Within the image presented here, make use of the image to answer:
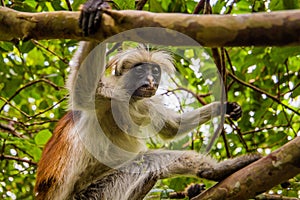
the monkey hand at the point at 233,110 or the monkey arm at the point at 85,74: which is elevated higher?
the monkey arm at the point at 85,74

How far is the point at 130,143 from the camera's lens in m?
5.62

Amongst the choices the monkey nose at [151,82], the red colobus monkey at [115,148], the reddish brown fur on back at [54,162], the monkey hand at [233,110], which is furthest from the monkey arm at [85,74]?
the monkey hand at [233,110]

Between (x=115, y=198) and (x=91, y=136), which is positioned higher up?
(x=91, y=136)

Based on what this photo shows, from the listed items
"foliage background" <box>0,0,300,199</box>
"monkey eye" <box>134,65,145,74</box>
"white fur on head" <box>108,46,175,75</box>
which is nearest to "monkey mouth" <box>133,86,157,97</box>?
"monkey eye" <box>134,65,145,74</box>

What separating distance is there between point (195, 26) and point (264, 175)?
4.21 ft

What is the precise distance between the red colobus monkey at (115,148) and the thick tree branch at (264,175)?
3.39 feet

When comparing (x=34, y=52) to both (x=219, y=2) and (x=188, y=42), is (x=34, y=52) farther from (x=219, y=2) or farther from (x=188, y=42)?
(x=188, y=42)

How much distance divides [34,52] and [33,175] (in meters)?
1.68

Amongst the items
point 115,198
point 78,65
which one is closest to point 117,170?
point 115,198

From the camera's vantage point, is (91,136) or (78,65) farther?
(91,136)

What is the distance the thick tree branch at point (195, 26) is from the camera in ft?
9.01

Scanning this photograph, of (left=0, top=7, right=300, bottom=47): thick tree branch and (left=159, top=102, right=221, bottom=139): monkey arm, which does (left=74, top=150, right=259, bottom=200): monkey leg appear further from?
(left=0, top=7, right=300, bottom=47): thick tree branch

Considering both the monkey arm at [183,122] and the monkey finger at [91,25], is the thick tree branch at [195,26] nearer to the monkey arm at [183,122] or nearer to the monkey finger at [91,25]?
the monkey finger at [91,25]

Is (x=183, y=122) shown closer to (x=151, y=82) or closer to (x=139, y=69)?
(x=139, y=69)
